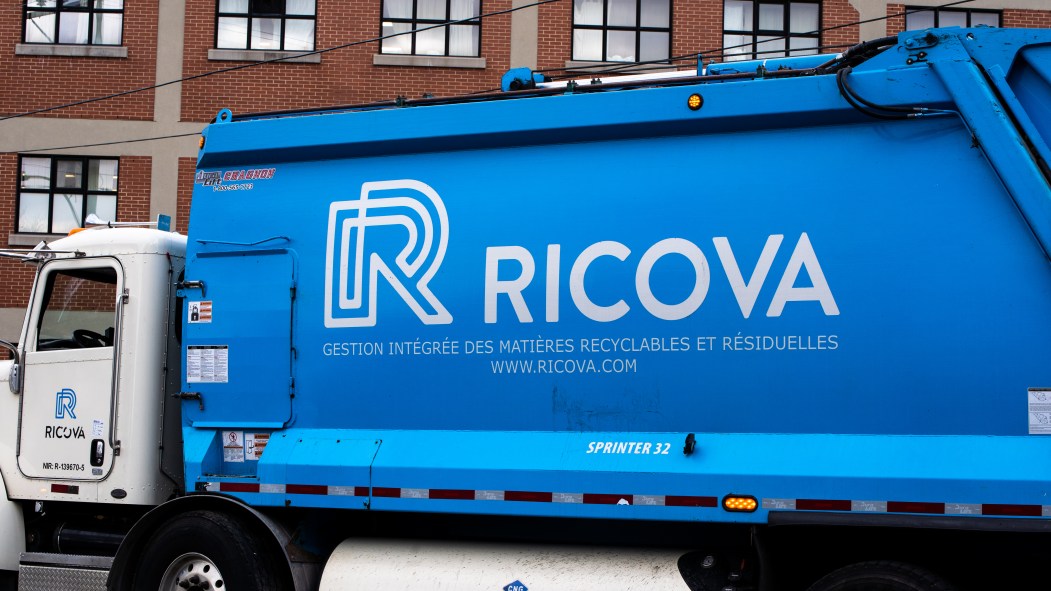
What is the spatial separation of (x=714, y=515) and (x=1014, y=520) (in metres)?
1.32

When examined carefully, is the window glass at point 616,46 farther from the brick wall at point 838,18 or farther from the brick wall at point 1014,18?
the brick wall at point 1014,18

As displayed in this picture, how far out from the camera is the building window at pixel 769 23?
18.4 meters

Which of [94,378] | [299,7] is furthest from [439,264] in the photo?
[299,7]

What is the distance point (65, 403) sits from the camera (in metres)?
6.61

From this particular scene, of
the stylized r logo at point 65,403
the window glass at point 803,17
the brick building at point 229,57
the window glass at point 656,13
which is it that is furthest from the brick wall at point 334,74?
the stylized r logo at point 65,403

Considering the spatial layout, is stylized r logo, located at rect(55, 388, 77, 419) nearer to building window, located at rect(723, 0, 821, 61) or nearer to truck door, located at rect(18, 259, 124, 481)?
truck door, located at rect(18, 259, 124, 481)

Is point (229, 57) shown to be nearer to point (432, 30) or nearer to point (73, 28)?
point (73, 28)

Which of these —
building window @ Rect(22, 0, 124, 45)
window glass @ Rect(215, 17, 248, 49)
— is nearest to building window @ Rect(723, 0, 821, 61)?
window glass @ Rect(215, 17, 248, 49)

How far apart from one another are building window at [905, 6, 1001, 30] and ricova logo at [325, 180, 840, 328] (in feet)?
48.7

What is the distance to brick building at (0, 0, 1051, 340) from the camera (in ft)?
58.7

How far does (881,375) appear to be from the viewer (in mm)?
4852

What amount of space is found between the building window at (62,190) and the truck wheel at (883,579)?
53.5ft

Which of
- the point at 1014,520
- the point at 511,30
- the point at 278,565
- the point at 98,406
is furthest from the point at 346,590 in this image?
the point at 511,30

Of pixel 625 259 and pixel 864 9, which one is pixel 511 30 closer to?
pixel 864 9
